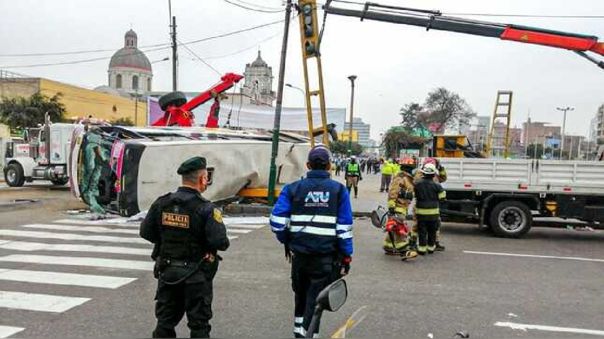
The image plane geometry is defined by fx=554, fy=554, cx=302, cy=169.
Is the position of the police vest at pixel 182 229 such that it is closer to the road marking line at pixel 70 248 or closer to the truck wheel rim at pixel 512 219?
the road marking line at pixel 70 248

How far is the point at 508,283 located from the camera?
729 cm

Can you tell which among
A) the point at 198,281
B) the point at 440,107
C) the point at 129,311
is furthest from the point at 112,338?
the point at 440,107

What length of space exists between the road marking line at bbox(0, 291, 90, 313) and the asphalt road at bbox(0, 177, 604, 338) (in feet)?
0.07

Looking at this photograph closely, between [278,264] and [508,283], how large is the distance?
10.6 feet

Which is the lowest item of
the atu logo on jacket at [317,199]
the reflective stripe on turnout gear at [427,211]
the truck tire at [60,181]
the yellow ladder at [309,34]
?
the truck tire at [60,181]

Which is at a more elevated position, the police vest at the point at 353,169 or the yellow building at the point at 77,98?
the yellow building at the point at 77,98

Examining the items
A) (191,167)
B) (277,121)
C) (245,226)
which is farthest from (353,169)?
(191,167)

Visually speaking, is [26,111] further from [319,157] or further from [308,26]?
[319,157]

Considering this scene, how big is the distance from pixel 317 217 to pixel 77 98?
2140 inches

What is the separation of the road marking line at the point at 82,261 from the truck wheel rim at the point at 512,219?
7026 mm

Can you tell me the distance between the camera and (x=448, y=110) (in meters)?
67.1

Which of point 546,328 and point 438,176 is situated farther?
point 438,176

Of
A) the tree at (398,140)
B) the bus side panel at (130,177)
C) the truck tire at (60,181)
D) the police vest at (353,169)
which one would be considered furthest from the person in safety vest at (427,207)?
the tree at (398,140)

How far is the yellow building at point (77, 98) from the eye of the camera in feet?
157
